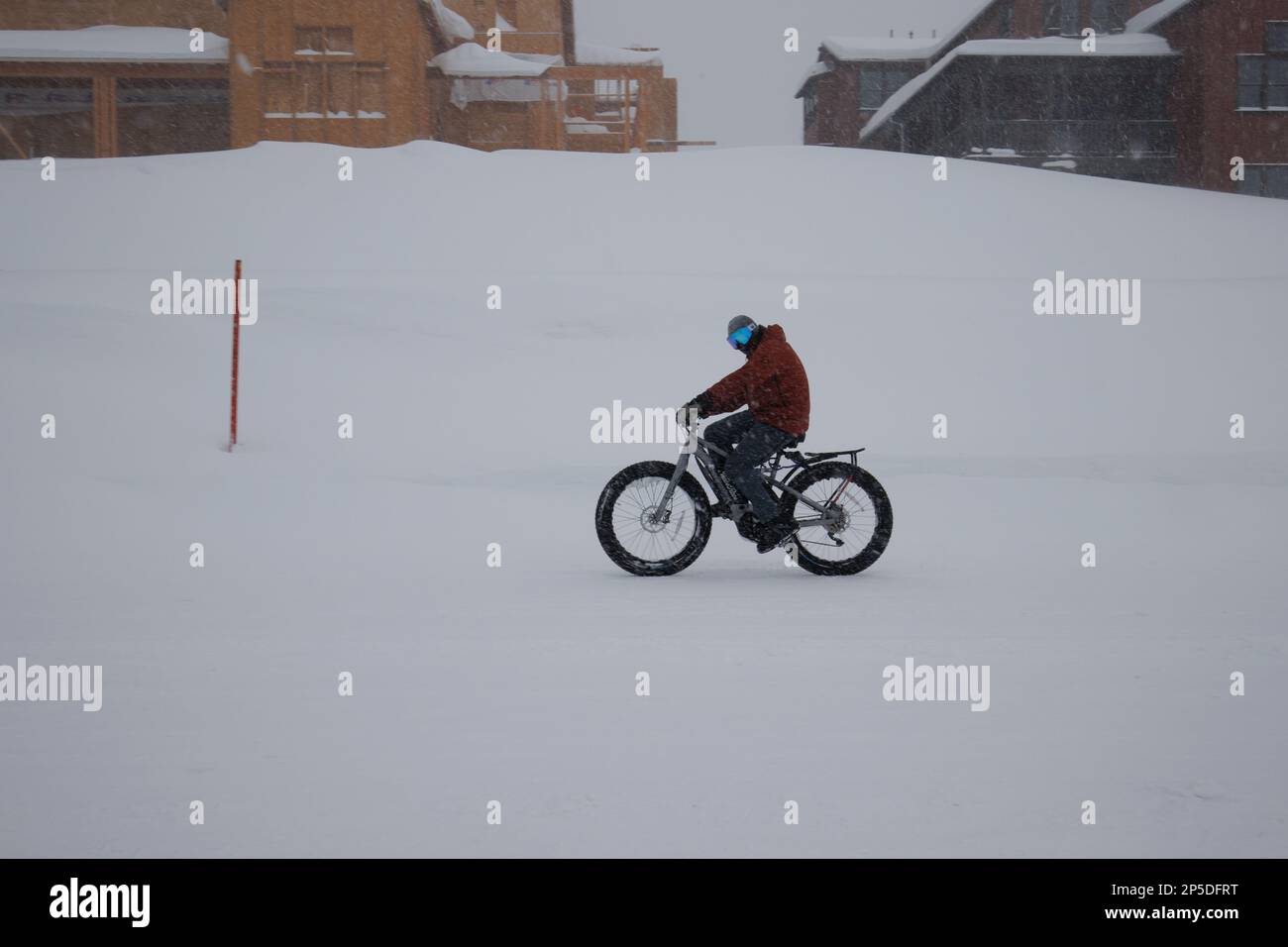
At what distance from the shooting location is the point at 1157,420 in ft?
46.0

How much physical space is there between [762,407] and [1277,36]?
31.4 meters

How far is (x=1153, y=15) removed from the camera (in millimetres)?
33969

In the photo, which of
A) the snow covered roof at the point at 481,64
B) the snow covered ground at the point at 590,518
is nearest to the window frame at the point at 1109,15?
the snow covered ground at the point at 590,518

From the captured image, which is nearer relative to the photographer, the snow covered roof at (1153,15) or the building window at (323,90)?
the building window at (323,90)

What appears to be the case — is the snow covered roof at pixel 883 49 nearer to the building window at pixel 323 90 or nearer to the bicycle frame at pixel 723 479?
the building window at pixel 323 90

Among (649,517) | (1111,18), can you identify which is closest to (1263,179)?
(1111,18)

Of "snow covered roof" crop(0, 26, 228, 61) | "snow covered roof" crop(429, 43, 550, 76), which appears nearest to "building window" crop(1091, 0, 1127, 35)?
"snow covered roof" crop(429, 43, 550, 76)

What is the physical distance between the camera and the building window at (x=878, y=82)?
41.6m

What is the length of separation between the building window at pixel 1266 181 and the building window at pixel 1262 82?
1710mm

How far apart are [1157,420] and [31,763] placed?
13.8 metres

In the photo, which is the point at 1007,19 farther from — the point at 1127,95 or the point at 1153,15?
the point at 1127,95

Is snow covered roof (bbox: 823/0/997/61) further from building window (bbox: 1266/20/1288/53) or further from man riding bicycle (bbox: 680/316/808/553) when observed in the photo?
man riding bicycle (bbox: 680/316/808/553)

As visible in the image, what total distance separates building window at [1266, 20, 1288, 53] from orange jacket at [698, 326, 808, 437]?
101 ft
